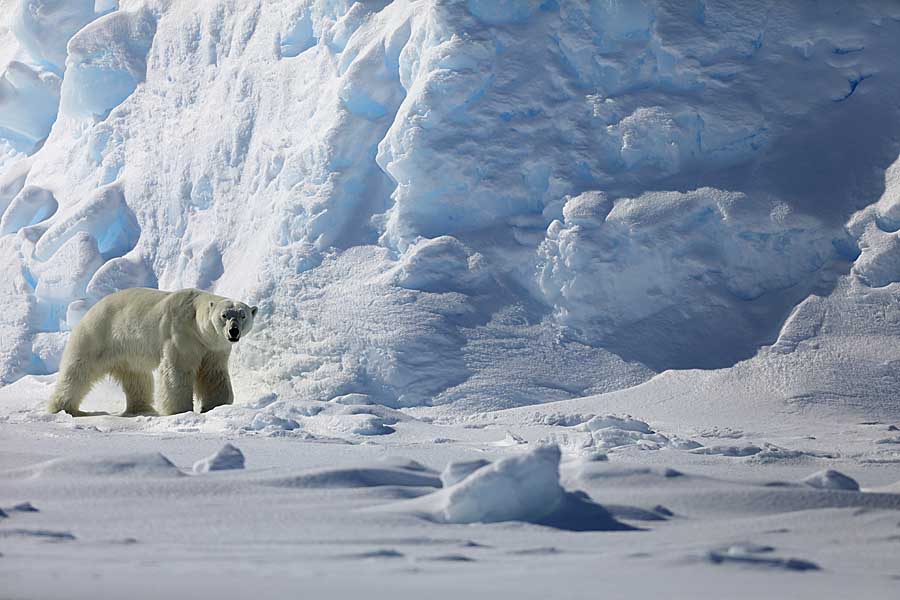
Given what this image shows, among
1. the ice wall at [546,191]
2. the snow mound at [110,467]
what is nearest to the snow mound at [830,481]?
the snow mound at [110,467]

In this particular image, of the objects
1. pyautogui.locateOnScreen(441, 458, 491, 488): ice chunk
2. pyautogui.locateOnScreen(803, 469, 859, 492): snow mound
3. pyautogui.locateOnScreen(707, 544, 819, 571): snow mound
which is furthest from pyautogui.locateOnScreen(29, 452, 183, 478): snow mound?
pyautogui.locateOnScreen(803, 469, 859, 492): snow mound

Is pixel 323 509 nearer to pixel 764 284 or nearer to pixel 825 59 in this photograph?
pixel 764 284

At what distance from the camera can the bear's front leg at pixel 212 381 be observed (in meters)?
7.50

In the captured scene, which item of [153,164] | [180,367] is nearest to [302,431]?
[180,367]

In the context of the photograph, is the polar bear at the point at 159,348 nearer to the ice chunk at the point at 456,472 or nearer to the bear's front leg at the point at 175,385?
the bear's front leg at the point at 175,385

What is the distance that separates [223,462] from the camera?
3.97 meters

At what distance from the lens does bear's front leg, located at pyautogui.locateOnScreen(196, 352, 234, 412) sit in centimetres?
750

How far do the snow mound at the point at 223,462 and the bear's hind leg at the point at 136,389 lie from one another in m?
4.04

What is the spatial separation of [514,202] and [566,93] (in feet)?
3.91

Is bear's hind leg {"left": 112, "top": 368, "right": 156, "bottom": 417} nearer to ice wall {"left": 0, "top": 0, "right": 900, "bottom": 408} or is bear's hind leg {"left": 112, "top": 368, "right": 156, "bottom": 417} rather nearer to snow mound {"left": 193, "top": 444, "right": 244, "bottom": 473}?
ice wall {"left": 0, "top": 0, "right": 900, "bottom": 408}

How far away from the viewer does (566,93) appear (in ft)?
33.0

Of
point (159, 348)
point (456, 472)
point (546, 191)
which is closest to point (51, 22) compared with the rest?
point (546, 191)

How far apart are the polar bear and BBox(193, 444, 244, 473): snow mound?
2.99 metres

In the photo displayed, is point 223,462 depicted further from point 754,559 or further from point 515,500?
point 754,559
